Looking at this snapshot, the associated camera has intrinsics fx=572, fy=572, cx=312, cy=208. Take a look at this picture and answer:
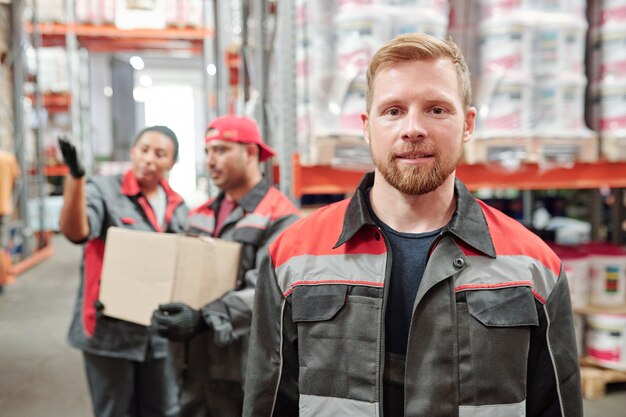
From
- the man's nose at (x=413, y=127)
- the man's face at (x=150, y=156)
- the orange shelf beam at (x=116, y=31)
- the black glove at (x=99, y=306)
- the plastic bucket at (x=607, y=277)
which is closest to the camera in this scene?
the man's nose at (x=413, y=127)

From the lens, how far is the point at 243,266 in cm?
258

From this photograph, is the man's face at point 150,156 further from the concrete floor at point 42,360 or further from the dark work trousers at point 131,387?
the concrete floor at point 42,360

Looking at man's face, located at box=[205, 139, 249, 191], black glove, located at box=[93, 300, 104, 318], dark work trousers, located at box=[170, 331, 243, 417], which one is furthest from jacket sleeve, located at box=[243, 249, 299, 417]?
black glove, located at box=[93, 300, 104, 318]

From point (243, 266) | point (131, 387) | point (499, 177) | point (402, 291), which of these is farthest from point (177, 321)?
point (499, 177)

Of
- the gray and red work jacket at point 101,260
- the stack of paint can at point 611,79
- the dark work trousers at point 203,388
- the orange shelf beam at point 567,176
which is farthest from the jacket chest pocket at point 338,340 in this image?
the stack of paint can at point 611,79

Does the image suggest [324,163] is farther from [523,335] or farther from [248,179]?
[523,335]

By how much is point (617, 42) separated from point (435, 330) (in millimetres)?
2627

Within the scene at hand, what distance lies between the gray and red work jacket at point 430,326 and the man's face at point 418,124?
146mm

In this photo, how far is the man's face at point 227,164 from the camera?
2.77 m

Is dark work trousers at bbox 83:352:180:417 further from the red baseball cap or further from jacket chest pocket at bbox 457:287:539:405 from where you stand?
jacket chest pocket at bbox 457:287:539:405

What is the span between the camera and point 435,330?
1443mm

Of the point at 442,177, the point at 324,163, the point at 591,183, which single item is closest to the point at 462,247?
the point at 442,177

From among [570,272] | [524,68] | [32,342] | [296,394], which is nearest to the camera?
[296,394]

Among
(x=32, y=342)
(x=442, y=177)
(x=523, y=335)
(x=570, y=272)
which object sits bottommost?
(x=32, y=342)
